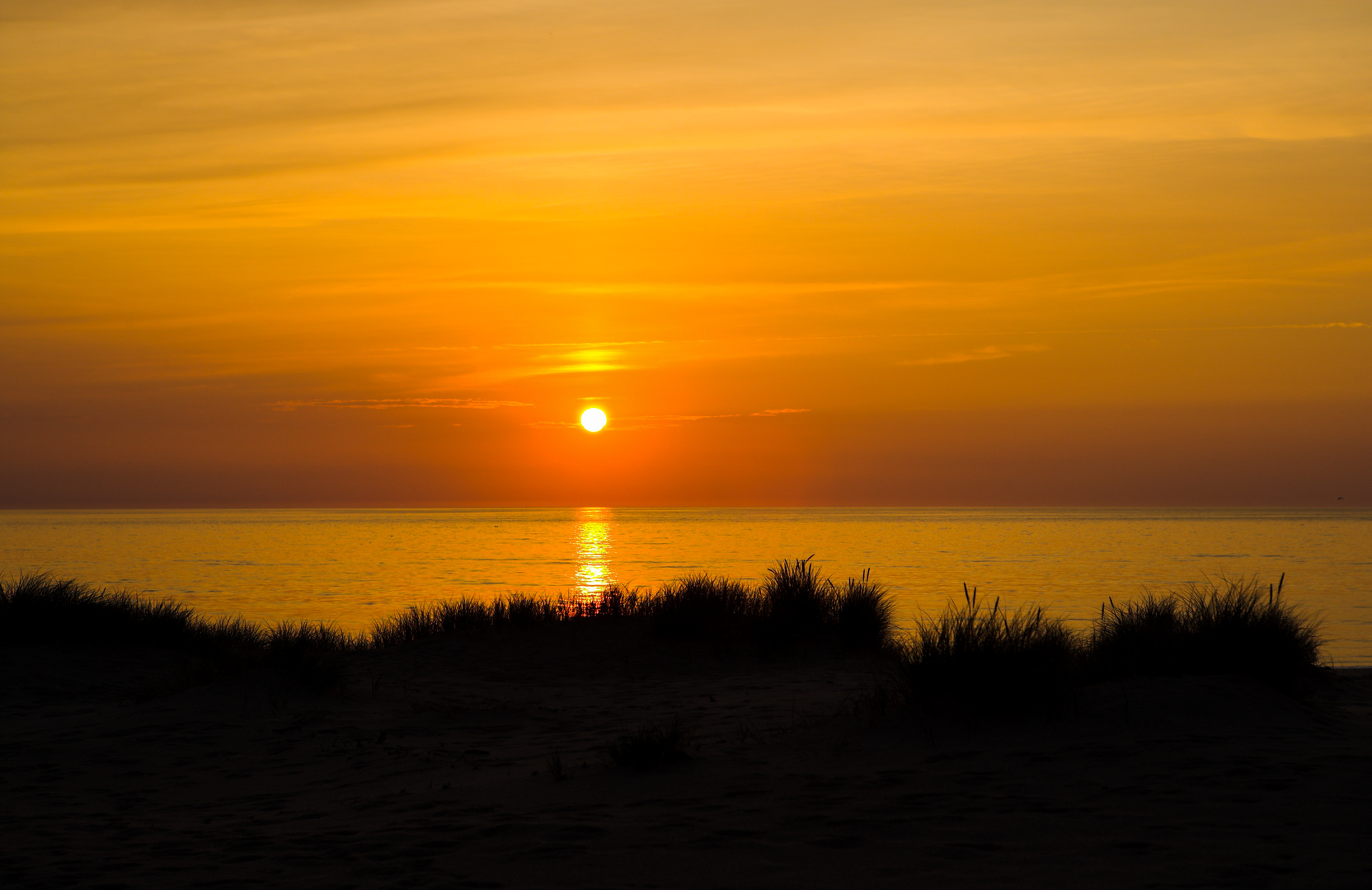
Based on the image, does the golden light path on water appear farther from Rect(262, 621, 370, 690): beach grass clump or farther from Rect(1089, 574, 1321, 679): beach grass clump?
Rect(1089, 574, 1321, 679): beach grass clump

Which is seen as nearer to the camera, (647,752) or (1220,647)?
(647,752)

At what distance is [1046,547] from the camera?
6556 cm

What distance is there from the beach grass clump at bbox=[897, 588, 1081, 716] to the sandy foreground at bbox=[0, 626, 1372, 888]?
24 centimetres

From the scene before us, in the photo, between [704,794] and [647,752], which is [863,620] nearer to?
[647,752]

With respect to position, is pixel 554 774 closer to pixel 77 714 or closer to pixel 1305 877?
pixel 1305 877

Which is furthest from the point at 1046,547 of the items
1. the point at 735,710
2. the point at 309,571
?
the point at 735,710

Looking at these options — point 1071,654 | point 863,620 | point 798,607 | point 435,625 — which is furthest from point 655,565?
point 1071,654

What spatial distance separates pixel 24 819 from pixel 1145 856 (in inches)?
304

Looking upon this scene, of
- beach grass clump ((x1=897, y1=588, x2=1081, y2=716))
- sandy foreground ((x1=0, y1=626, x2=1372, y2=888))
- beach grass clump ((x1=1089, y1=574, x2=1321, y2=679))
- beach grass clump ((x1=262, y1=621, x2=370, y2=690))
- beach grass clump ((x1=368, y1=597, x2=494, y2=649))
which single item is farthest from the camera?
beach grass clump ((x1=368, y1=597, x2=494, y2=649))

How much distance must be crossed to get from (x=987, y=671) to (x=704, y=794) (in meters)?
2.85

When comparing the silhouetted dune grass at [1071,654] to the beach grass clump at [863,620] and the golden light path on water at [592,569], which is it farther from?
the golden light path on water at [592,569]

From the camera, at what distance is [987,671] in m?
8.81

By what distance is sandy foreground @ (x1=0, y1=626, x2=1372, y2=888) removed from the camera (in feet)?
19.5

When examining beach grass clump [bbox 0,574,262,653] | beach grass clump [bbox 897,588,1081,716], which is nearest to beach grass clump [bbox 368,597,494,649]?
beach grass clump [bbox 0,574,262,653]
